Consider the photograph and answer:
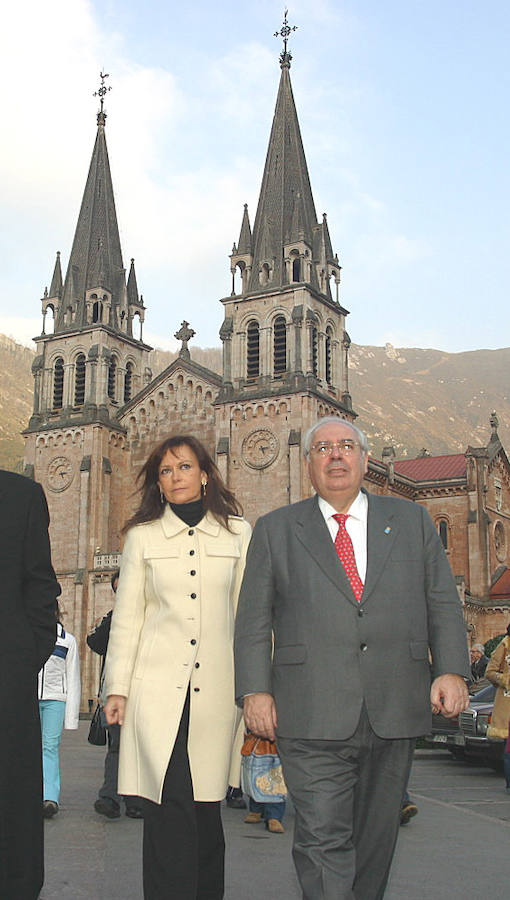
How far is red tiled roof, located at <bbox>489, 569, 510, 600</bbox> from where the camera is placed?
4656 cm

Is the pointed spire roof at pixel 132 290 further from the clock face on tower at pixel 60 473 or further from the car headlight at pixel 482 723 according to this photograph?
the car headlight at pixel 482 723

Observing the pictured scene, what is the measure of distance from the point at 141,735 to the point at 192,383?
39.0m

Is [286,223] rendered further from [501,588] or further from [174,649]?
[174,649]

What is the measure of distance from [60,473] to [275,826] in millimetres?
36475

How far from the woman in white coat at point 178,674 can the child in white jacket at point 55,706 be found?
166 inches

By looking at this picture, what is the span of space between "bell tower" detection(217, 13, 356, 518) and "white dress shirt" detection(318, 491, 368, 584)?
32.1m

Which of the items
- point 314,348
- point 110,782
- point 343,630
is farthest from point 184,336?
point 343,630

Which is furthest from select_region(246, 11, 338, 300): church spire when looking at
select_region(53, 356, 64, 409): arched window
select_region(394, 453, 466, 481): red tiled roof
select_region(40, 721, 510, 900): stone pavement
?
select_region(40, 721, 510, 900): stone pavement

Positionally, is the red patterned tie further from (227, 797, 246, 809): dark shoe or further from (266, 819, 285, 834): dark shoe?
(227, 797, 246, 809): dark shoe

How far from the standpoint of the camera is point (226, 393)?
40844mm

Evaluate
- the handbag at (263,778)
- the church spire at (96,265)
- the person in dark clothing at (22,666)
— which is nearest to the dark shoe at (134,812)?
the handbag at (263,778)

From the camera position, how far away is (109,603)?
41.6 meters

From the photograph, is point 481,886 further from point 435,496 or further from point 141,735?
point 435,496

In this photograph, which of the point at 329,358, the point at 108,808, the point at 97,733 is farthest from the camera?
the point at 329,358
